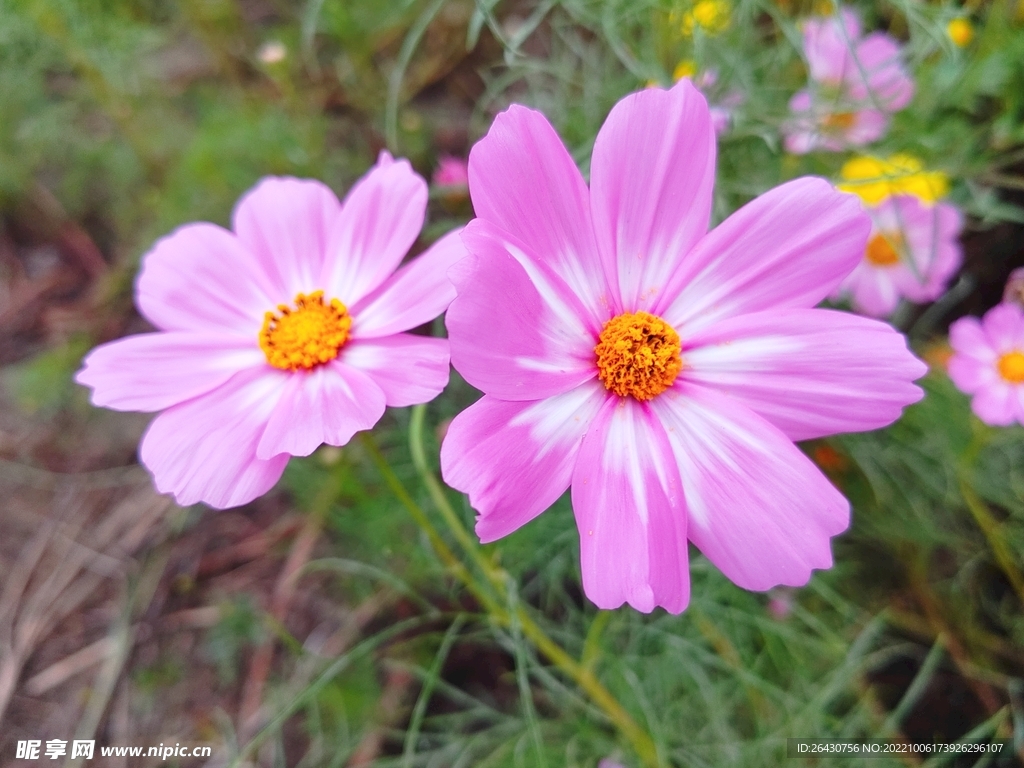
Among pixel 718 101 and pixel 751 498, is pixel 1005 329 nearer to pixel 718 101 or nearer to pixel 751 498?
pixel 718 101

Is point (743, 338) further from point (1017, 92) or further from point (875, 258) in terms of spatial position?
point (1017, 92)

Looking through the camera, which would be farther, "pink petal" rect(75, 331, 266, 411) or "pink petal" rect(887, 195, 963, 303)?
"pink petal" rect(887, 195, 963, 303)

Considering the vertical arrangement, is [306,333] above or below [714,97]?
below

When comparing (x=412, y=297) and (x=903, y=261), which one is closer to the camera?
(x=412, y=297)

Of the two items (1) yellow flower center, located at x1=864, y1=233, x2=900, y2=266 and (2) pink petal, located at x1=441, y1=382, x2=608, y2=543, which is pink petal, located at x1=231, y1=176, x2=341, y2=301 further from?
(1) yellow flower center, located at x1=864, y1=233, x2=900, y2=266

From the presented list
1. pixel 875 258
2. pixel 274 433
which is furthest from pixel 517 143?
pixel 875 258

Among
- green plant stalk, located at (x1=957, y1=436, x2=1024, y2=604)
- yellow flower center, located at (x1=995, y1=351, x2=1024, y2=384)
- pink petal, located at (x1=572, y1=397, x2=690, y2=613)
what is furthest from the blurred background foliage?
pink petal, located at (x1=572, y1=397, x2=690, y2=613)

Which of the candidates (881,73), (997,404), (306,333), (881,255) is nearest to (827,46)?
(881,73)
